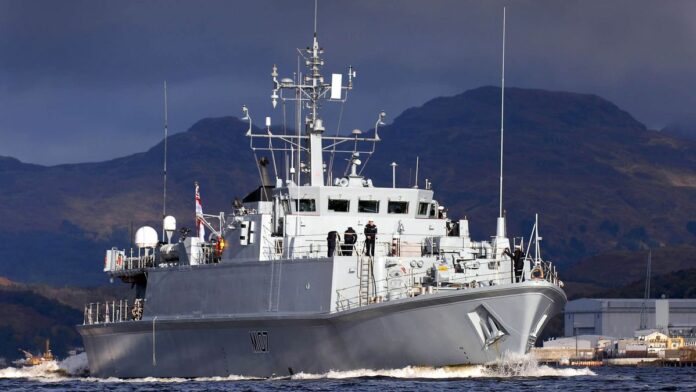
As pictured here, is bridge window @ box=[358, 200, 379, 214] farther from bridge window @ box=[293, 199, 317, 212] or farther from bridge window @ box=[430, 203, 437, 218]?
bridge window @ box=[430, 203, 437, 218]

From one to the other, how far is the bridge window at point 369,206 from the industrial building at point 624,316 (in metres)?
122

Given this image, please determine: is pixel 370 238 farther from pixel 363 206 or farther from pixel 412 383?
pixel 412 383

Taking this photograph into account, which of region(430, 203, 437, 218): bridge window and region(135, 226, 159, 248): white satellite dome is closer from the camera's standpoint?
region(430, 203, 437, 218): bridge window

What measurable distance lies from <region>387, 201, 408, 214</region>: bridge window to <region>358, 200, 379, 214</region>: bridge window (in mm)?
365

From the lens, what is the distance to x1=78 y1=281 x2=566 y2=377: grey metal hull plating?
34656 mm

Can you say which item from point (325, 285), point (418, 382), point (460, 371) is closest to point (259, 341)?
point (325, 285)

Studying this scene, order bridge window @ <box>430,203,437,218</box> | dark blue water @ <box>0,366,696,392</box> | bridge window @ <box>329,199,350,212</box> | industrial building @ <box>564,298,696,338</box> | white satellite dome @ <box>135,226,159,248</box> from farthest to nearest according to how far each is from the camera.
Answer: industrial building @ <box>564,298,696,338</box> → white satellite dome @ <box>135,226,159,248</box> → bridge window @ <box>430,203,437,218</box> → bridge window @ <box>329,199,350,212</box> → dark blue water @ <box>0,366,696,392</box>

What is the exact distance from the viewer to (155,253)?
4678 cm

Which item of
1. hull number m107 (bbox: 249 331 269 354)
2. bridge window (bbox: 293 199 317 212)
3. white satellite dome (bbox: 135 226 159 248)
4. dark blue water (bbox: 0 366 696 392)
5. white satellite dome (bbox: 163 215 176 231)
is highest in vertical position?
bridge window (bbox: 293 199 317 212)

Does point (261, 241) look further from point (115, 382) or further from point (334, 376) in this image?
point (115, 382)

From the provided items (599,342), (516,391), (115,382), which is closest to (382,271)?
(516,391)

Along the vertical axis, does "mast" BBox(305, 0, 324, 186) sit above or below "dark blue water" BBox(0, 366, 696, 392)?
above

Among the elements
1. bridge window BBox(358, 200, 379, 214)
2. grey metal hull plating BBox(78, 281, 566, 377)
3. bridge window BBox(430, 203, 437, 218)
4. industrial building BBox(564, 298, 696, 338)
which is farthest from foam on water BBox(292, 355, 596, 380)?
industrial building BBox(564, 298, 696, 338)

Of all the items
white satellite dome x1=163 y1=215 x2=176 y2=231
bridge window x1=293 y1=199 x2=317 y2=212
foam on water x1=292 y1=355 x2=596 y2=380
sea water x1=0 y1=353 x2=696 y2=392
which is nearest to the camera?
sea water x1=0 y1=353 x2=696 y2=392
